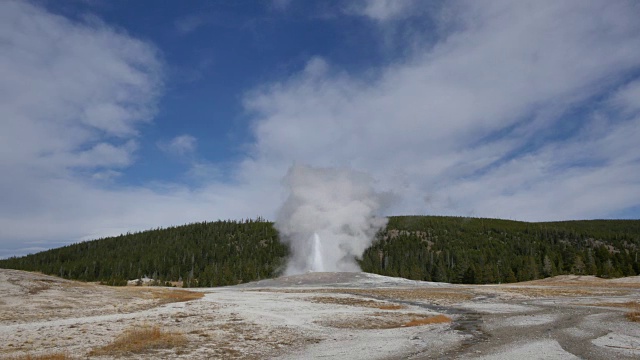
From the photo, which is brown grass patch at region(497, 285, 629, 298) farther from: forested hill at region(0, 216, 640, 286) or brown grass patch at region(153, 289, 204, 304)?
forested hill at region(0, 216, 640, 286)

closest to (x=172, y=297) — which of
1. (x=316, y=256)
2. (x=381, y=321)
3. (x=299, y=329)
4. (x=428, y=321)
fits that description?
(x=299, y=329)

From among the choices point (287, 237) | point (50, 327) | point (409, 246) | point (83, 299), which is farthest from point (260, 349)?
point (409, 246)

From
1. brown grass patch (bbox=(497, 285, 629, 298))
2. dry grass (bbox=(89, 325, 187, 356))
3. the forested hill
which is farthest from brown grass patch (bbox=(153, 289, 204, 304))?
the forested hill

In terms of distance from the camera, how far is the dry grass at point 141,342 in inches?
739

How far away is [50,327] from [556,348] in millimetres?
28128

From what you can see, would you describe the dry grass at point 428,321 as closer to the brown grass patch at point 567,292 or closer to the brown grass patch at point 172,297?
the brown grass patch at point 172,297

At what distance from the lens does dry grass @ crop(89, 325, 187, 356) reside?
18763 mm

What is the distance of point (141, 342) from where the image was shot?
20.5 metres

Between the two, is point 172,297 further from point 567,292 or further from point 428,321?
point 567,292

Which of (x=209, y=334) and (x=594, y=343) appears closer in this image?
(x=594, y=343)

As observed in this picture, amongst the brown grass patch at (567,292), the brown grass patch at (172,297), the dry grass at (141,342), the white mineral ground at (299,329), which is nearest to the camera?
the dry grass at (141,342)

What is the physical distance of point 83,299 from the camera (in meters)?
38.6

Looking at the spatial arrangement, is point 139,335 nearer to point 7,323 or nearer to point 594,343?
point 7,323

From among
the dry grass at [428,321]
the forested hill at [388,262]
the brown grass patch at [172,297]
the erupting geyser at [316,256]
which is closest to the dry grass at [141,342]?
the dry grass at [428,321]
